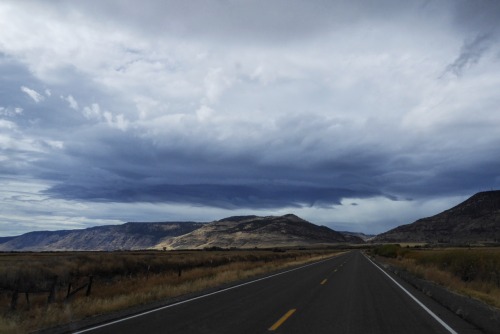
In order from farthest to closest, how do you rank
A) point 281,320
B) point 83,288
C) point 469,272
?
point 469,272
point 83,288
point 281,320

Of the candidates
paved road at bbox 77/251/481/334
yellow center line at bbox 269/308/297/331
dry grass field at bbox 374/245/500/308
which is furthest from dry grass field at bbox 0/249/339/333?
dry grass field at bbox 374/245/500/308

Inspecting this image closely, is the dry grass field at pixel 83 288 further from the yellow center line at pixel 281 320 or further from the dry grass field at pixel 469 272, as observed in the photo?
the dry grass field at pixel 469 272

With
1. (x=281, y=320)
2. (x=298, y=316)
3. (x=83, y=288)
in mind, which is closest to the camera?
(x=281, y=320)

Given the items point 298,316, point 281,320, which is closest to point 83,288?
point 298,316

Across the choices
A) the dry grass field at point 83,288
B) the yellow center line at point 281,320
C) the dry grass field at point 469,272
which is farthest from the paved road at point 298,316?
the dry grass field at point 469,272

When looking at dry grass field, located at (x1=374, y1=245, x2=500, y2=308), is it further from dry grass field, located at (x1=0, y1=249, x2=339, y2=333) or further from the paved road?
dry grass field, located at (x1=0, y1=249, x2=339, y2=333)

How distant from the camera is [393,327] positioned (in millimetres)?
10383

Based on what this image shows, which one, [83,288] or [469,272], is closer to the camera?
[83,288]

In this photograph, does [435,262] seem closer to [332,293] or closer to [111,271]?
[332,293]

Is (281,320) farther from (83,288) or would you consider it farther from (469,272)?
(469,272)

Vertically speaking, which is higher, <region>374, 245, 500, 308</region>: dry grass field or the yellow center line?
<region>374, 245, 500, 308</region>: dry grass field

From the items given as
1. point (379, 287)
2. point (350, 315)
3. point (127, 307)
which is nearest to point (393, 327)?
point (350, 315)

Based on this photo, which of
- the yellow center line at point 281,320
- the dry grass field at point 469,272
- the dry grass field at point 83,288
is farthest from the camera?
the dry grass field at point 469,272

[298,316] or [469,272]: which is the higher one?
[469,272]
